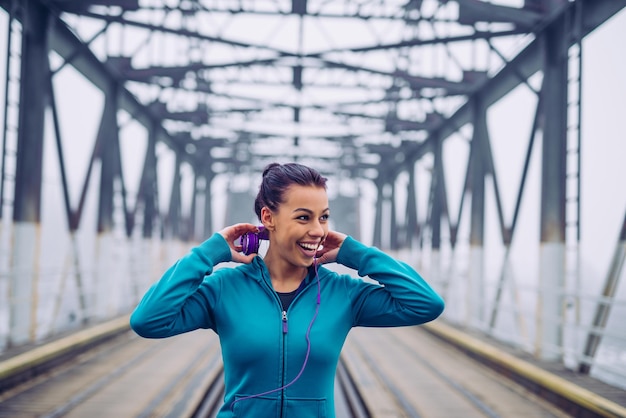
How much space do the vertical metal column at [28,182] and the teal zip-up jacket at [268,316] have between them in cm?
608

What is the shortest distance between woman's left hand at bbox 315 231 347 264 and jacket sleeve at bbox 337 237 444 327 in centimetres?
10

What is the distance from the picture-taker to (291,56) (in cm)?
1041

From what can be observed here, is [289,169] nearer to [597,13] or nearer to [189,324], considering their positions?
[189,324]

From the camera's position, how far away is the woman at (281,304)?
1.78 meters

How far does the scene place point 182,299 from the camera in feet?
5.98

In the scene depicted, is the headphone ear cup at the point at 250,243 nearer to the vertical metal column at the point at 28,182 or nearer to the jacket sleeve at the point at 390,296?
the jacket sleeve at the point at 390,296

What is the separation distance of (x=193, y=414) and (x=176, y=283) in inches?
171

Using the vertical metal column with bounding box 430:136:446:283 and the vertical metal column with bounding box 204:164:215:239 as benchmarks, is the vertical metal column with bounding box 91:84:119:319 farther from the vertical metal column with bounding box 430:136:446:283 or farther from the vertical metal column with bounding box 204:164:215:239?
the vertical metal column with bounding box 204:164:215:239

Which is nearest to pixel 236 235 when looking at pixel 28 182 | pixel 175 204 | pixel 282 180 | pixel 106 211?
pixel 282 180

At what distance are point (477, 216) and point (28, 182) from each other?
24.1ft

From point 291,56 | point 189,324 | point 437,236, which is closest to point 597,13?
point 291,56

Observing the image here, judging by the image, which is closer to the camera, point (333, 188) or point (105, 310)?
point (105, 310)

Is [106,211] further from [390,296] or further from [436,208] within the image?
[390,296]

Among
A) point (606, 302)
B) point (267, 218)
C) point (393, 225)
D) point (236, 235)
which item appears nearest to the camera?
point (267, 218)
